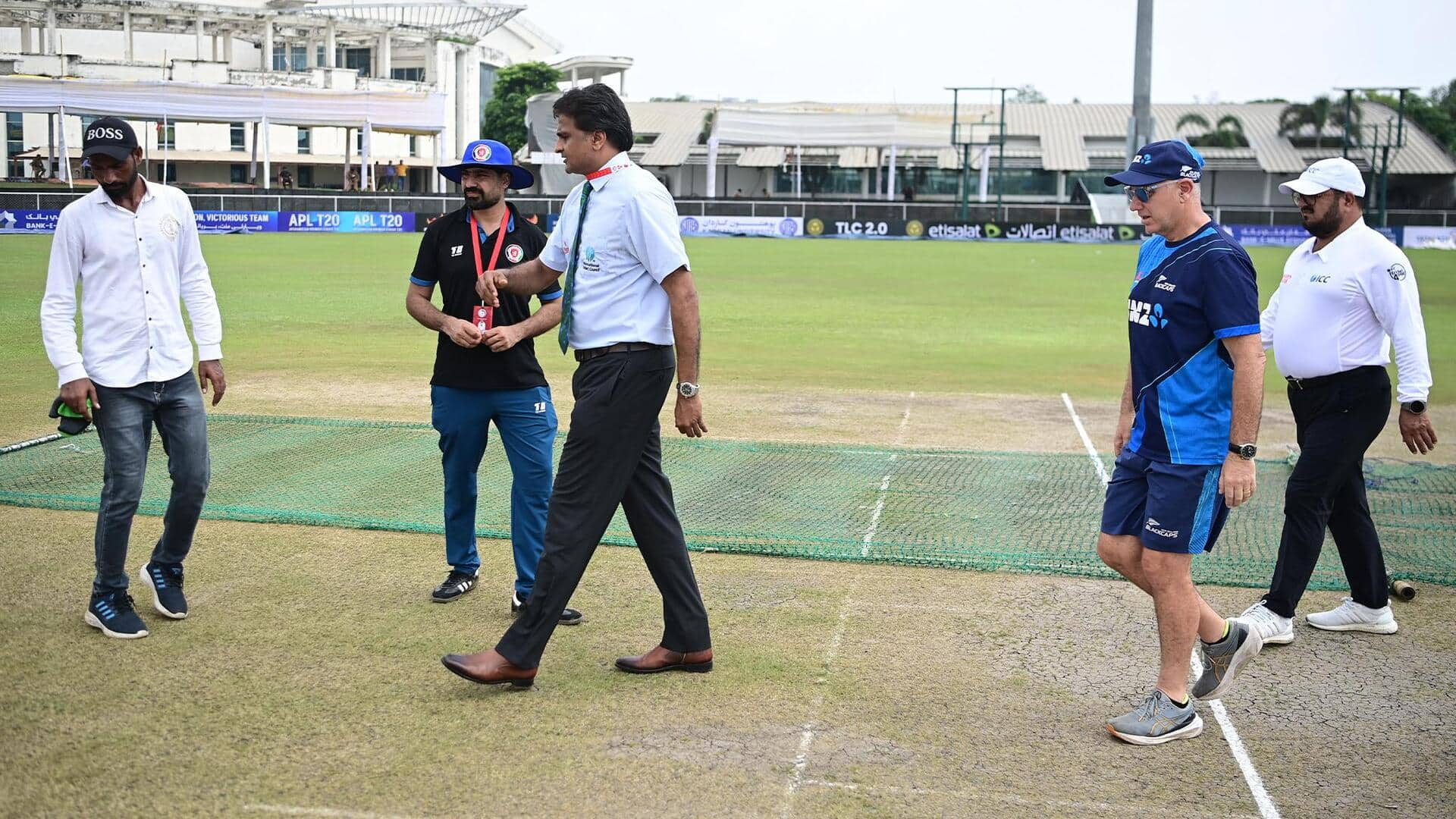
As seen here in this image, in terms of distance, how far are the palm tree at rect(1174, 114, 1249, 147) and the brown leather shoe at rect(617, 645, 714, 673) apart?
277 ft

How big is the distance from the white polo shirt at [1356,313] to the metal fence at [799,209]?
46422 millimetres

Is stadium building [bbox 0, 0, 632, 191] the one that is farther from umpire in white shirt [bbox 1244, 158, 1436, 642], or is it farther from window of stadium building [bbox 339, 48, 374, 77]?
umpire in white shirt [bbox 1244, 158, 1436, 642]

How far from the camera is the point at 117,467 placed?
5566 millimetres

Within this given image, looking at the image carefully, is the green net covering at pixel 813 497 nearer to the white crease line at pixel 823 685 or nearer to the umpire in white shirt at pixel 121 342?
the white crease line at pixel 823 685

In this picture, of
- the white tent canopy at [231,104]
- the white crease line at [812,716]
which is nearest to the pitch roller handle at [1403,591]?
the white crease line at [812,716]

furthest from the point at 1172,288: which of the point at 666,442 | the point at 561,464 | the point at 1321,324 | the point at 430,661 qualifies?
the point at 666,442

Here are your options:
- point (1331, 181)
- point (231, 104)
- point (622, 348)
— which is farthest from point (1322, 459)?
point (231, 104)

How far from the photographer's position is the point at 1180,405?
15.2 feet

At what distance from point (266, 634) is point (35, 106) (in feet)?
185

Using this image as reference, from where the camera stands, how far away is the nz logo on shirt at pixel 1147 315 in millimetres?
4645

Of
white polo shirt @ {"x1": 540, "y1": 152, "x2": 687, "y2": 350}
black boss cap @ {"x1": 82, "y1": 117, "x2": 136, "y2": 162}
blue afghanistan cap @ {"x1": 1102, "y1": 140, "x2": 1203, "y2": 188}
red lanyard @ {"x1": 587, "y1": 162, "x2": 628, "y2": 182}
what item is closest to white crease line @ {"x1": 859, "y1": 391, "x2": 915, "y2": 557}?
white polo shirt @ {"x1": 540, "y1": 152, "x2": 687, "y2": 350}

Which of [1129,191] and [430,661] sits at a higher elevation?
[1129,191]

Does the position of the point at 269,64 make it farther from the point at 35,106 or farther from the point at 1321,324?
the point at 1321,324

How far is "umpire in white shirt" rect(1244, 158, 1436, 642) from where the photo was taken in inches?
224
